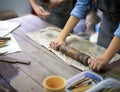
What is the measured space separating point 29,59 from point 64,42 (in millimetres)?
272

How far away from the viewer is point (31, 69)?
1.10 m

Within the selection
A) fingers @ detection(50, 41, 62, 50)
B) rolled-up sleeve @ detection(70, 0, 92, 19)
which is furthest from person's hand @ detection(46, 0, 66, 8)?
fingers @ detection(50, 41, 62, 50)

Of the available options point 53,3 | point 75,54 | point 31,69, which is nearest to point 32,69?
point 31,69

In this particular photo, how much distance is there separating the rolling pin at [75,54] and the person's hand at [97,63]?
4 cm

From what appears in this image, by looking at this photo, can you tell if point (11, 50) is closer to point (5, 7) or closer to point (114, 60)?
point (114, 60)

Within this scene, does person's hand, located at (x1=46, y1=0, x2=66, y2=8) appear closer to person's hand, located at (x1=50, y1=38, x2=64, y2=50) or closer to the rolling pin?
person's hand, located at (x1=50, y1=38, x2=64, y2=50)

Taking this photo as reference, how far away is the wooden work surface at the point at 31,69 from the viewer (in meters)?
0.97

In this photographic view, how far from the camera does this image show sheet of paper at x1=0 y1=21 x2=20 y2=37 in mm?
1476

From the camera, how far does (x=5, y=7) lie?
3.07m

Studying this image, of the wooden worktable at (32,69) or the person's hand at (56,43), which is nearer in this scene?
the wooden worktable at (32,69)

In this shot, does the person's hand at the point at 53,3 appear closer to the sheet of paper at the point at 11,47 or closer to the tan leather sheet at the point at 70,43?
the tan leather sheet at the point at 70,43

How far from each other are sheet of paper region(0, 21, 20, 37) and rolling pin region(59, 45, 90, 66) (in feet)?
1.48

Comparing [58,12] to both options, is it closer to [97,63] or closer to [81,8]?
[81,8]

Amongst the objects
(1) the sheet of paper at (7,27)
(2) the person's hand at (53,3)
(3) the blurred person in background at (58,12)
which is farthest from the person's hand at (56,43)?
(3) the blurred person in background at (58,12)
